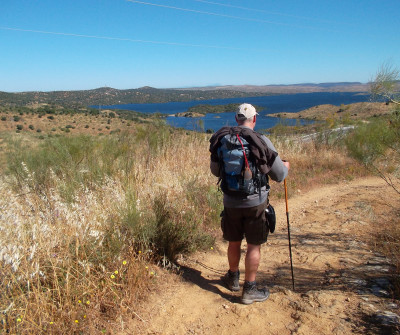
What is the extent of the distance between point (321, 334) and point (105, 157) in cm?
450

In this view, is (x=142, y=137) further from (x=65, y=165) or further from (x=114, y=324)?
(x=114, y=324)

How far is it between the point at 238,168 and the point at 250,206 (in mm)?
406

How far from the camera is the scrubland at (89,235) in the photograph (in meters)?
2.27

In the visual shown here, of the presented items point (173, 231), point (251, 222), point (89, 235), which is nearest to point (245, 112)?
point (251, 222)

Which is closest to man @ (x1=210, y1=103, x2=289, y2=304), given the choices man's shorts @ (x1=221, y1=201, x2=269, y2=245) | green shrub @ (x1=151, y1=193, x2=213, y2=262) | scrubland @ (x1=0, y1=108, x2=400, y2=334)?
man's shorts @ (x1=221, y1=201, x2=269, y2=245)

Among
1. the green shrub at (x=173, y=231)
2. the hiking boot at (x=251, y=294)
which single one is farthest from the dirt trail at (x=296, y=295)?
the green shrub at (x=173, y=231)

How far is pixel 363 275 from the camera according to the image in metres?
3.31

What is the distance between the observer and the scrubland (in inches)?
89.3

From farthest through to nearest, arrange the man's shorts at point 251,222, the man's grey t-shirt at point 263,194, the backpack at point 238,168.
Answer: the man's shorts at point 251,222 < the man's grey t-shirt at point 263,194 < the backpack at point 238,168

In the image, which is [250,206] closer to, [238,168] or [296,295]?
[238,168]

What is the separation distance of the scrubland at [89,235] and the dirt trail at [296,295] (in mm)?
239

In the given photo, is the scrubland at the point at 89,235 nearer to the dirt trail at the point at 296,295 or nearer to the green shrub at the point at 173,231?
the green shrub at the point at 173,231

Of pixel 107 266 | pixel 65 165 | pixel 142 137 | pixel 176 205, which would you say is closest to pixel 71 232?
pixel 107 266

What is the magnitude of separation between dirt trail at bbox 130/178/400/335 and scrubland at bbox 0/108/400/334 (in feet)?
0.78
